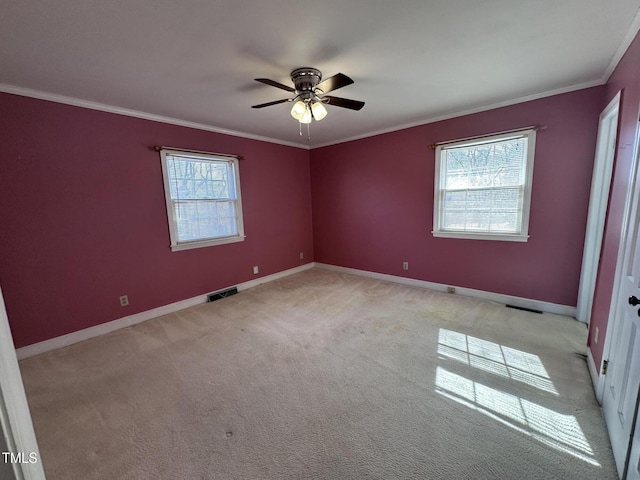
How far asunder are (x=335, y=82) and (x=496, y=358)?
2587mm

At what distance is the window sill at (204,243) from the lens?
11.2ft

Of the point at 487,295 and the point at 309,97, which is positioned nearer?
the point at 309,97

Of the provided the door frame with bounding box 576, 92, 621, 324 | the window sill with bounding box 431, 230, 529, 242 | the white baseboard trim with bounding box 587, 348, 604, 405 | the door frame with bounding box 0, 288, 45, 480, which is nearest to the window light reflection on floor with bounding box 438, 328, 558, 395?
the white baseboard trim with bounding box 587, 348, 604, 405

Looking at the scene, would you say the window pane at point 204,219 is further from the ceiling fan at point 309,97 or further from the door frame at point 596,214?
the door frame at point 596,214

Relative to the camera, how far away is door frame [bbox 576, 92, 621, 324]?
241cm

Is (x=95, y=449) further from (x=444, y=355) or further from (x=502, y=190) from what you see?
(x=502, y=190)

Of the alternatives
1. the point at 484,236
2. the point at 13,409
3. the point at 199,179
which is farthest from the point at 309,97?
the point at 484,236

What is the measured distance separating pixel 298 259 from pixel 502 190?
11.0 ft

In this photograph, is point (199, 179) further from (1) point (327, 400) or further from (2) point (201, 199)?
(1) point (327, 400)

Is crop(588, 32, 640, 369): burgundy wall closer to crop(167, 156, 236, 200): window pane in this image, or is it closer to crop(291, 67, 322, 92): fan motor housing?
crop(291, 67, 322, 92): fan motor housing

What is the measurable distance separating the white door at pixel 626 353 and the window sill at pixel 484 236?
1.55 m

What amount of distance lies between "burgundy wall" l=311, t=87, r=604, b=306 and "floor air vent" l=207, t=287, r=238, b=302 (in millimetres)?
1866

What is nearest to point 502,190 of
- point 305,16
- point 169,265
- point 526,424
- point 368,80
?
point 368,80

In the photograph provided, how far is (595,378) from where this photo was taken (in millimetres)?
1863
